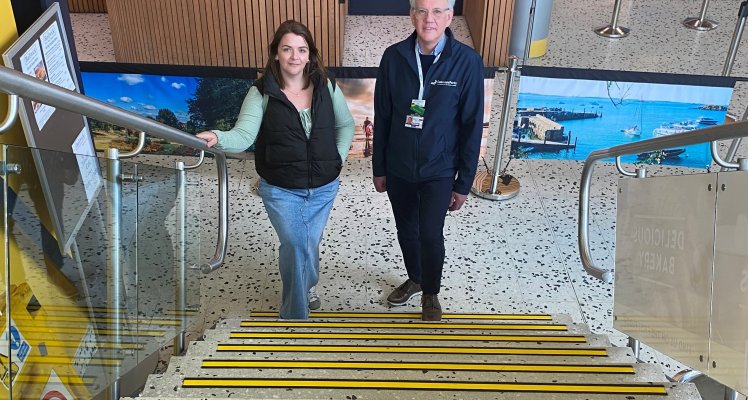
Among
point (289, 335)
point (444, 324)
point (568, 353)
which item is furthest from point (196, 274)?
point (568, 353)

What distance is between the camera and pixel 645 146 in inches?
132

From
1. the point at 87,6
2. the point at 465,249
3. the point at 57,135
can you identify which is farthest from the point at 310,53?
the point at 87,6

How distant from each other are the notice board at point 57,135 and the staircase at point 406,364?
2.32 ft

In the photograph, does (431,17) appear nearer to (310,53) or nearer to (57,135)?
(310,53)

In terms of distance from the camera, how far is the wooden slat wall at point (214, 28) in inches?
251

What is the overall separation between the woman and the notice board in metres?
0.60

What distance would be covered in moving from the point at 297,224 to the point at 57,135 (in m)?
1.15

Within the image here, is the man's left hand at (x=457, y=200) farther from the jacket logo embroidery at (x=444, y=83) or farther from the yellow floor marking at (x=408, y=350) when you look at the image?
the yellow floor marking at (x=408, y=350)

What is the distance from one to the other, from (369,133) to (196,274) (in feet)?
8.33

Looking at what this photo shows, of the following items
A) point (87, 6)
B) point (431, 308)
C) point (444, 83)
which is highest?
point (444, 83)

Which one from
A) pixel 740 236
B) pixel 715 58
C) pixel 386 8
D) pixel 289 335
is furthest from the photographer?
pixel 386 8

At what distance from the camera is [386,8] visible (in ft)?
28.1

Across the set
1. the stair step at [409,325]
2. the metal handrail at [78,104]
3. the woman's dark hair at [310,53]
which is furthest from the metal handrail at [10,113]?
the stair step at [409,325]

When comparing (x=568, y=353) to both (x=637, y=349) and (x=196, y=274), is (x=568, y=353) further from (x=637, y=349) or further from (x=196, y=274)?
(x=196, y=274)
